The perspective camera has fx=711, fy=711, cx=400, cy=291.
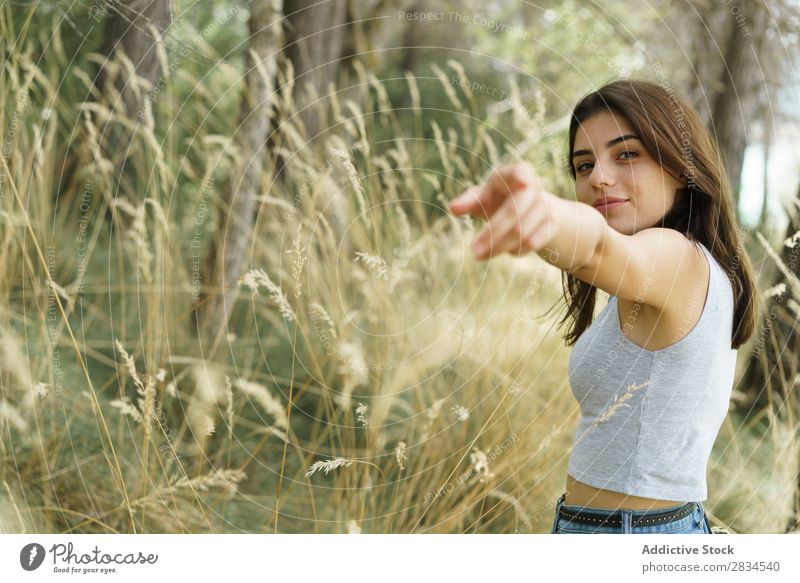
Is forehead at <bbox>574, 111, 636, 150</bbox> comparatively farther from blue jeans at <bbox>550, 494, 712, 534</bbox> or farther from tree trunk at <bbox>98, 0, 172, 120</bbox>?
tree trunk at <bbox>98, 0, 172, 120</bbox>

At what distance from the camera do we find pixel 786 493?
149 centimetres

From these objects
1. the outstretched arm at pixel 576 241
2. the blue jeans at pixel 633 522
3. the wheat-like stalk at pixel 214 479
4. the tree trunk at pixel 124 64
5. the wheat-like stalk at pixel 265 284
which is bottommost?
the wheat-like stalk at pixel 214 479

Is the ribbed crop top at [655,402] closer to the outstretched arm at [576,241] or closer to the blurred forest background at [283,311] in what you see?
the outstretched arm at [576,241]

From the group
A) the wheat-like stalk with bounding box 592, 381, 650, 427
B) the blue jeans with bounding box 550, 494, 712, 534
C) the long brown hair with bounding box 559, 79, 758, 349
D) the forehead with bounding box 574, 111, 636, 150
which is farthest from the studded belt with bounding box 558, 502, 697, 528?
the forehead with bounding box 574, 111, 636, 150

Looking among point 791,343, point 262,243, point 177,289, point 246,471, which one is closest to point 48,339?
point 177,289

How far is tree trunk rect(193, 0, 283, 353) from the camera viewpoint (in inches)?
61.4

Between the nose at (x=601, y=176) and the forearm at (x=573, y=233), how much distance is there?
1.00 feet

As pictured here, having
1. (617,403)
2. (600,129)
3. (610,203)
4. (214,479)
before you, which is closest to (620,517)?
(617,403)

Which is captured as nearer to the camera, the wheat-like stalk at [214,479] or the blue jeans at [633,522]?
the blue jeans at [633,522]

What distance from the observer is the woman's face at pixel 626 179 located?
90 centimetres

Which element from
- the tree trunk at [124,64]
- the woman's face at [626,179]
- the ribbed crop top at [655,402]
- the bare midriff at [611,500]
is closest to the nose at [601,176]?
the woman's face at [626,179]

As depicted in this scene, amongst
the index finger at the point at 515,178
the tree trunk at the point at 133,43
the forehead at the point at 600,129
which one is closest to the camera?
the index finger at the point at 515,178

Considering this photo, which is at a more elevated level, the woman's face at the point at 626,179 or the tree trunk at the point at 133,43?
the tree trunk at the point at 133,43

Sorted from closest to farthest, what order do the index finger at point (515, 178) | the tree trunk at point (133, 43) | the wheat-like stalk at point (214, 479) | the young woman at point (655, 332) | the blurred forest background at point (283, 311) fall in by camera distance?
the index finger at point (515, 178), the young woman at point (655, 332), the wheat-like stalk at point (214, 479), the blurred forest background at point (283, 311), the tree trunk at point (133, 43)
